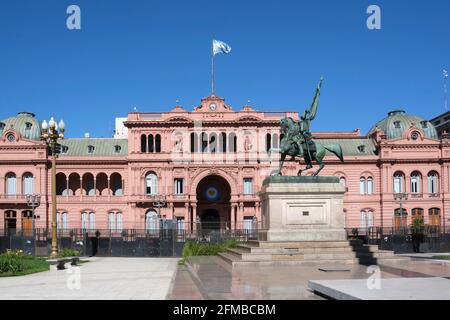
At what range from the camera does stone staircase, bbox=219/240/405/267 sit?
24.1m

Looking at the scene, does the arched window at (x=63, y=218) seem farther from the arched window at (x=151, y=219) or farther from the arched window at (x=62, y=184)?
the arched window at (x=151, y=219)

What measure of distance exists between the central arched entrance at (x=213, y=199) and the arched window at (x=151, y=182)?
5744 millimetres

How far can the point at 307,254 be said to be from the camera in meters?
24.6

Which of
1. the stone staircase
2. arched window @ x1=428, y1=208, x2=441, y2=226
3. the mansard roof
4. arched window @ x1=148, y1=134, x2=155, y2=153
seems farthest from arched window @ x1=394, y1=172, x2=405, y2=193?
the stone staircase

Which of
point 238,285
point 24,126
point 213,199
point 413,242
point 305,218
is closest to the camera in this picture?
point 238,285

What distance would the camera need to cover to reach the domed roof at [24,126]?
7881 centimetres

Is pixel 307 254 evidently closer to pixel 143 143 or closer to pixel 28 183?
pixel 143 143

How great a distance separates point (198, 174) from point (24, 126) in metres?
23.8

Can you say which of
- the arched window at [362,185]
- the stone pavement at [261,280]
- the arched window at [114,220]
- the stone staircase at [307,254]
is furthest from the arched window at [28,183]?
the stone pavement at [261,280]

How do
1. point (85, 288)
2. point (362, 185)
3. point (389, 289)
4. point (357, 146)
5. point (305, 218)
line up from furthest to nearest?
point (357, 146), point (362, 185), point (305, 218), point (85, 288), point (389, 289)

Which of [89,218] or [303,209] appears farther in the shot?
[89,218]

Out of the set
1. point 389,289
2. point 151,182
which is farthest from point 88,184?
point 389,289
